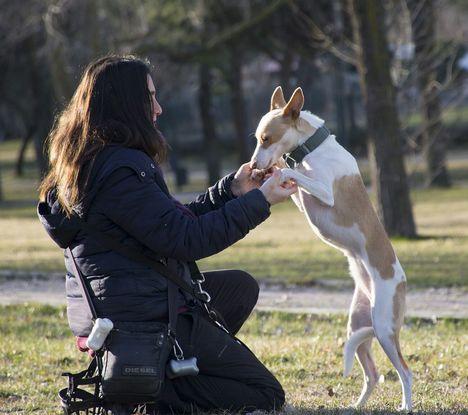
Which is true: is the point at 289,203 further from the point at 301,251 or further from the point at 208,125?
the point at 301,251

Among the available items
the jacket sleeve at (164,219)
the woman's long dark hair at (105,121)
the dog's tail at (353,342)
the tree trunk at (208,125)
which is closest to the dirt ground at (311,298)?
the dog's tail at (353,342)

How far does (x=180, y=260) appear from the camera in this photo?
15.1 feet

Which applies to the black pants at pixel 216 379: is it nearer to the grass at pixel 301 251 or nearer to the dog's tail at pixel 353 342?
the dog's tail at pixel 353 342

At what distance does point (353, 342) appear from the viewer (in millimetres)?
5293

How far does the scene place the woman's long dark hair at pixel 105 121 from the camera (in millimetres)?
4531

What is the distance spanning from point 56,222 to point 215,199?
108cm

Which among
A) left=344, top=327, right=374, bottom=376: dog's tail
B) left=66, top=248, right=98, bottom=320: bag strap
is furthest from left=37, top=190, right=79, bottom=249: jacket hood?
left=344, top=327, right=374, bottom=376: dog's tail

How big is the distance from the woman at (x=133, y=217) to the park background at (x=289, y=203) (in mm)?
603

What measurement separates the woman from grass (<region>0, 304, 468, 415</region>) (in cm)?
55

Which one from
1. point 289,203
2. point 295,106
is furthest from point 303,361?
point 289,203

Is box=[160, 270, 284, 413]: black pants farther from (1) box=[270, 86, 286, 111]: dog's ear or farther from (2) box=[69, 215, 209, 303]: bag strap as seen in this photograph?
(1) box=[270, 86, 286, 111]: dog's ear

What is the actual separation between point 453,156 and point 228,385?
35354mm

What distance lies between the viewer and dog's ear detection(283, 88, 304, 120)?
5215 millimetres

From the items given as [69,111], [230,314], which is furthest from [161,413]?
[69,111]
